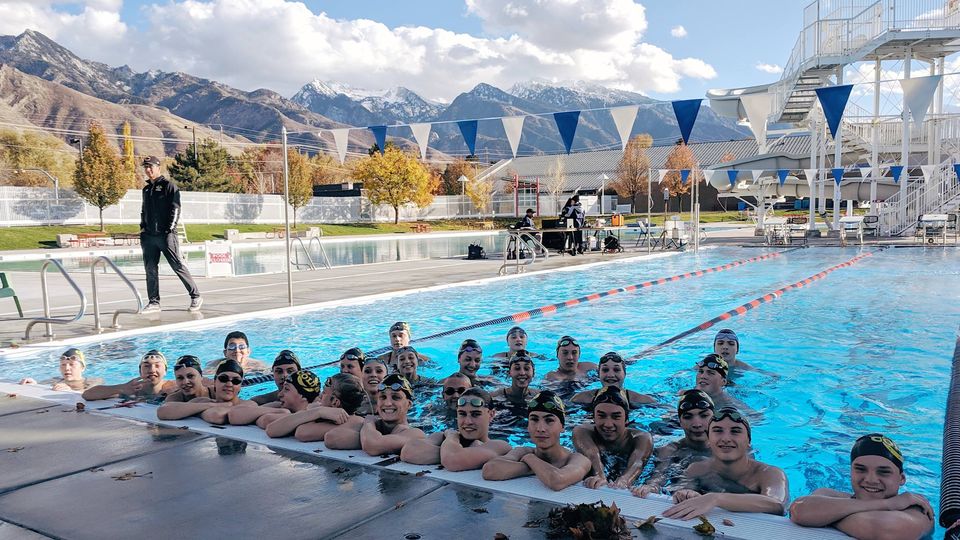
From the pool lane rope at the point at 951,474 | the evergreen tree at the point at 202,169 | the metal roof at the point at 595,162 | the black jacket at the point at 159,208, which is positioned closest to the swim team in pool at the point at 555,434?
the pool lane rope at the point at 951,474

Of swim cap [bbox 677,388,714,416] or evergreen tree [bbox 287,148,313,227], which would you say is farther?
evergreen tree [bbox 287,148,313,227]

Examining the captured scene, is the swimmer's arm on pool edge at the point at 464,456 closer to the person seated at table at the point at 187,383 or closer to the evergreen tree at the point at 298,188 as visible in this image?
the person seated at table at the point at 187,383

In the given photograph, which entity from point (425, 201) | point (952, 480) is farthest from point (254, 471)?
point (425, 201)

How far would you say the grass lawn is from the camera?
29922 mm

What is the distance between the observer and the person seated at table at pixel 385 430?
152 inches

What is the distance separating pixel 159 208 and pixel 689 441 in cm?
733

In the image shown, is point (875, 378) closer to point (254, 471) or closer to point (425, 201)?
point (254, 471)

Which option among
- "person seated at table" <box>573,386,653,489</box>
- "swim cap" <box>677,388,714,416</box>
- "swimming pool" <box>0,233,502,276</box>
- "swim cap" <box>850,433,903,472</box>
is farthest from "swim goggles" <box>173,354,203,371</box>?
"swimming pool" <box>0,233,502,276</box>

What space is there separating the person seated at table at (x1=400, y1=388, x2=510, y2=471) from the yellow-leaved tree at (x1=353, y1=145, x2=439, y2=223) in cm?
4745

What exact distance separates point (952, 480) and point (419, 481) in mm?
2676

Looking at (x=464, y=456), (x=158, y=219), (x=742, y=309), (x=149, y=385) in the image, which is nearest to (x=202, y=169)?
(x=158, y=219)

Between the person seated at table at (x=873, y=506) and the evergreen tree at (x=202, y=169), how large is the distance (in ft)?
190

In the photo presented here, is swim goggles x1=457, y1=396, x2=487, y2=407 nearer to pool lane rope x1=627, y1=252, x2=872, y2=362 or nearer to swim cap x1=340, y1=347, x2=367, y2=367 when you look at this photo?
swim cap x1=340, y1=347, x2=367, y2=367

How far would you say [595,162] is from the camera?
258 feet
